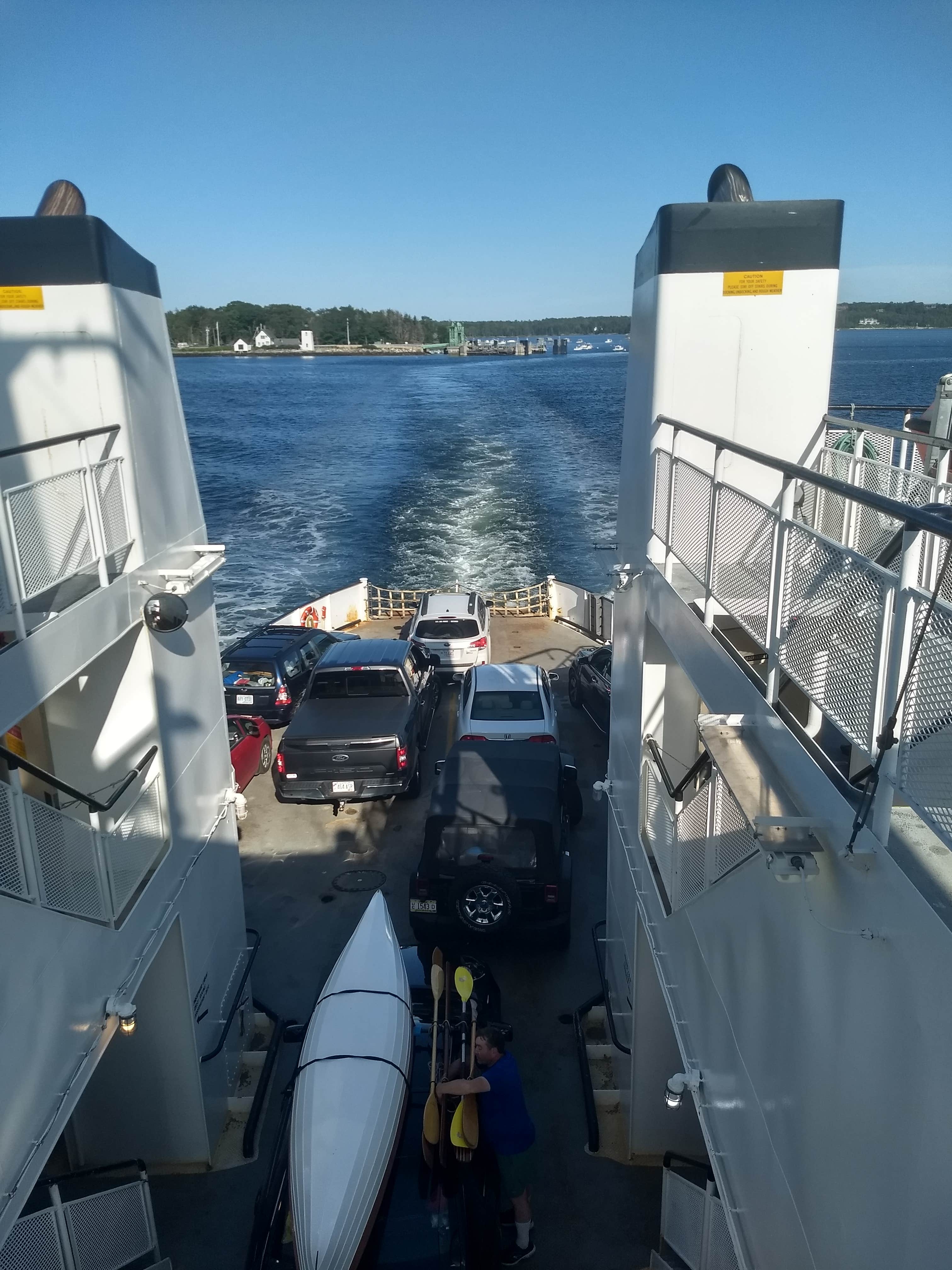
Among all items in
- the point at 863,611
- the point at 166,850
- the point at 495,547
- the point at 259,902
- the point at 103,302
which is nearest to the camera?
the point at 863,611

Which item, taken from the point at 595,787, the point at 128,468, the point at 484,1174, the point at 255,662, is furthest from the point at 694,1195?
the point at 255,662

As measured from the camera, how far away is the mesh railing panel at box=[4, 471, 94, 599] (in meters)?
4.52

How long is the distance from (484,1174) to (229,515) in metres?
38.5

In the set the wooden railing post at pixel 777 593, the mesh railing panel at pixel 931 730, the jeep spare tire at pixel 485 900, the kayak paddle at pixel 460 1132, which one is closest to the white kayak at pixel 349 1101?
the kayak paddle at pixel 460 1132

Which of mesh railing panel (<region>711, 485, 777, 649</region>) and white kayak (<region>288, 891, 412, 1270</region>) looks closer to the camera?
mesh railing panel (<region>711, 485, 777, 649</region>)

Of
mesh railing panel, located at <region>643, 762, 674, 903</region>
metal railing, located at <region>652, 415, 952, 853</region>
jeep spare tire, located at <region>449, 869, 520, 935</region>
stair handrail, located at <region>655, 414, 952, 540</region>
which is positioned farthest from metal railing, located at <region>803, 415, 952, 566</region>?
jeep spare tire, located at <region>449, 869, 520, 935</region>

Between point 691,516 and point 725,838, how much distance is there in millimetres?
2076

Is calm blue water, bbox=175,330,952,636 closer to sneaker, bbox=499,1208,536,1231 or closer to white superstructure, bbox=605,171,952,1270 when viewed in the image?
white superstructure, bbox=605,171,952,1270

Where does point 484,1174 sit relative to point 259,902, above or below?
above

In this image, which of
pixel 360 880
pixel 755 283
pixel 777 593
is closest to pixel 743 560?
pixel 777 593

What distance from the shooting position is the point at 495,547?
34312mm

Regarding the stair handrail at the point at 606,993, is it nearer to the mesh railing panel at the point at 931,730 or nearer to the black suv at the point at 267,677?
the mesh railing panel at the point at 931,730

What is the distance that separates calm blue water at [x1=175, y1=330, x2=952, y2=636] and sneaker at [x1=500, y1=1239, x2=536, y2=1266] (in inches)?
205

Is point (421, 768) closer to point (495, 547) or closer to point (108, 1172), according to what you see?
point (108, 1172)
